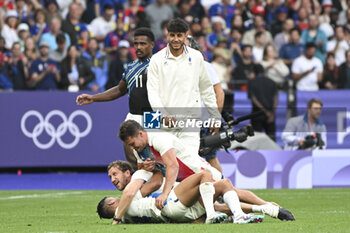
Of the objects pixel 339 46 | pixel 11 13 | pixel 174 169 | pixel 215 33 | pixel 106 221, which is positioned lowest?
pixel 106 221

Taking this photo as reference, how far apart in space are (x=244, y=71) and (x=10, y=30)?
5.51 m

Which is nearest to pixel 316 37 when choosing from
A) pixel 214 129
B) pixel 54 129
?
pixel 54 129

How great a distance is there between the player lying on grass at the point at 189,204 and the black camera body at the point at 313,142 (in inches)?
283

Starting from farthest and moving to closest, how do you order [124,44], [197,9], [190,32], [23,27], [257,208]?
[197,9], [190,32], [23,27], [124,44], [257,208]

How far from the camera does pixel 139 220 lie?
8.95m

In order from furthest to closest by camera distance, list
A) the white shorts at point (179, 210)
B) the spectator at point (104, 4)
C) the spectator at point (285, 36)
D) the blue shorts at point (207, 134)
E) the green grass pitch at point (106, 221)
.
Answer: the spectator at point (104, 4), the spectator at point (285, 36), the blue shorts at point (207, 134), the white shorts at point (179, 210), the green grass pitch at point (106, 221)

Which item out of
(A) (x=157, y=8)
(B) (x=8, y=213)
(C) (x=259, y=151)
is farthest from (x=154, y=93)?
(A) (x=157, y=8)

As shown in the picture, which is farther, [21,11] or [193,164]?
[21,11]

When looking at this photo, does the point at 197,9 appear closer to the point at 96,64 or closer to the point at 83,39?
the point at 83,39

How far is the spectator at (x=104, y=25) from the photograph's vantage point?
19906mm

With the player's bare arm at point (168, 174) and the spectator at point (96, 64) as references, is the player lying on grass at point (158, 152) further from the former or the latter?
the spectator at point (96, 64)

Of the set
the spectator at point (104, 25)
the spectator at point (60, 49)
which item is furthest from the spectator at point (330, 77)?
the spectator at point (60, 49)

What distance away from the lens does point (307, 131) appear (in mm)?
15688

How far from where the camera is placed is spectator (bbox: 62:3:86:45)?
1945 cm
